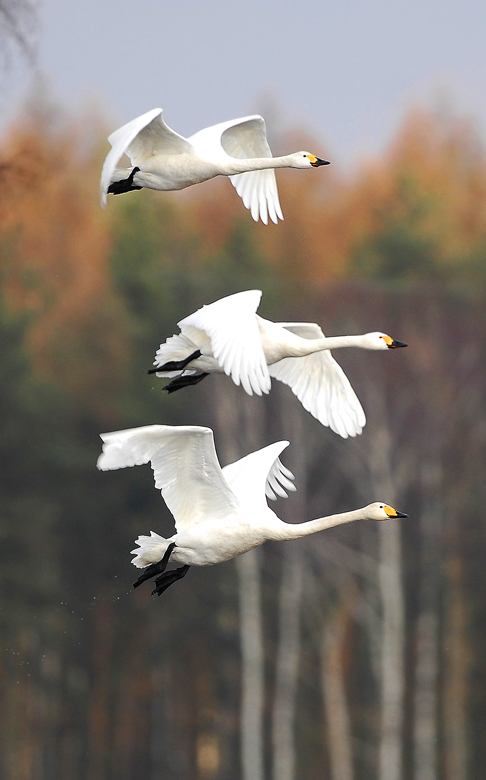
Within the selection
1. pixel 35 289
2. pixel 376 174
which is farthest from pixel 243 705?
pixel 376 174

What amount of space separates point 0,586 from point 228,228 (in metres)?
7.81

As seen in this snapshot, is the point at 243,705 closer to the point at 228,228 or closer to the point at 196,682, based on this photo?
the point at 196,682

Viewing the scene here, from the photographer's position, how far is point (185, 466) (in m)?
9.48

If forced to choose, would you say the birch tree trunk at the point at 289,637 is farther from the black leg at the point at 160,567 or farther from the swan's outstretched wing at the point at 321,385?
the black leg at the point at 160,567

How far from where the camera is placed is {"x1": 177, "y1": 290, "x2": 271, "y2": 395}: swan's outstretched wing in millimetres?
8711

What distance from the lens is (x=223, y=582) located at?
77.2 ft

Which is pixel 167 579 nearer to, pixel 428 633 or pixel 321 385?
pixel 321 385

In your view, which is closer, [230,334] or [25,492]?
[230,334]

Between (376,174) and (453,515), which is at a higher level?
(376,174)

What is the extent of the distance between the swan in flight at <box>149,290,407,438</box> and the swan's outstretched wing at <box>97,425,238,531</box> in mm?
461

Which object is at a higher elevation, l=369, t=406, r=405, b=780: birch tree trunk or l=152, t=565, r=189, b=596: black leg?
l=152, t=565, r=189, b=596: black leg

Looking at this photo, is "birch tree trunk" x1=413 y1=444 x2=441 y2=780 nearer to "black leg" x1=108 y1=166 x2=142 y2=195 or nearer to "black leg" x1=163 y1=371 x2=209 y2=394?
"black leg" x1=163 y1=371 x2=209 y2=394

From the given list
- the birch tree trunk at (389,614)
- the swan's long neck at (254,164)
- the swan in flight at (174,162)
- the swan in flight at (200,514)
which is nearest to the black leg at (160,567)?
the swan in flight at (200,514)

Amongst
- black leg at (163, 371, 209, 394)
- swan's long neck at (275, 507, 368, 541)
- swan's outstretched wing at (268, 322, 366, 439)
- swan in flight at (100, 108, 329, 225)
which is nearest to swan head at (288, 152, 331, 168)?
swan in flight at (100, 108, 329, 225)
